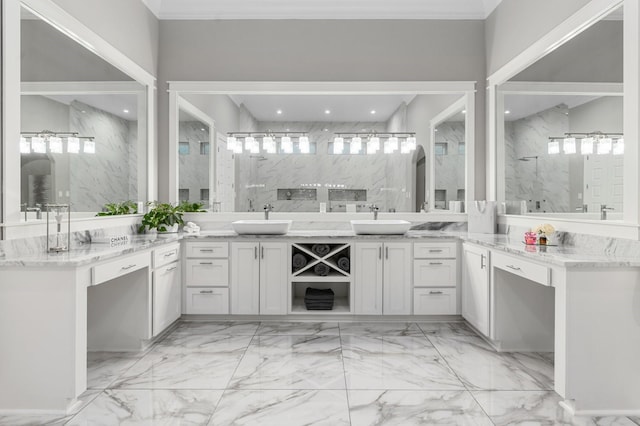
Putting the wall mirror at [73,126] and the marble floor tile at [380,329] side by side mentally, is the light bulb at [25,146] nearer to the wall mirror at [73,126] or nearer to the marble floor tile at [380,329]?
the wall mirror at [73,126]

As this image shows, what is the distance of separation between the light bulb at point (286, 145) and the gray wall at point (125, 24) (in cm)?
151

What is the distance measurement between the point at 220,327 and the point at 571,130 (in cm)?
327

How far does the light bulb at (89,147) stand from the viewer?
3.15m

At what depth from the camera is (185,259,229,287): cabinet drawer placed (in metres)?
3.96

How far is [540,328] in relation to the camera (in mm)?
3266

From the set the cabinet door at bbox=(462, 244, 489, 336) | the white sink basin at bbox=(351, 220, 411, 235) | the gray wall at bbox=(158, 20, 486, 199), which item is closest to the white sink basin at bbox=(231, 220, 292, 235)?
the white sink basin at bbox=(351, 220, 411, 235)

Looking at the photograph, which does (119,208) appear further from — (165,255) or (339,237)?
(339,237)

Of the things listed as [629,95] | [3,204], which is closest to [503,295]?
[629,95]

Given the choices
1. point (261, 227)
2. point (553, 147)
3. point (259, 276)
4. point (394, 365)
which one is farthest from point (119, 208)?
point (553, 147)

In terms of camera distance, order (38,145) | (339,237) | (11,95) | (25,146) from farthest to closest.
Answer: (339,237)
(38,145)
(25,146)
(11,95)

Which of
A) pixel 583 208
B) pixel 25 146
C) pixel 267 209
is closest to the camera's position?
pixel 25 146

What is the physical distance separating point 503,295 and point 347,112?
2541mm

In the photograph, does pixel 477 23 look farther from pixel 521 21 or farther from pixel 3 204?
pixel 3 204

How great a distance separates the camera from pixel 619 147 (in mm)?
2555
